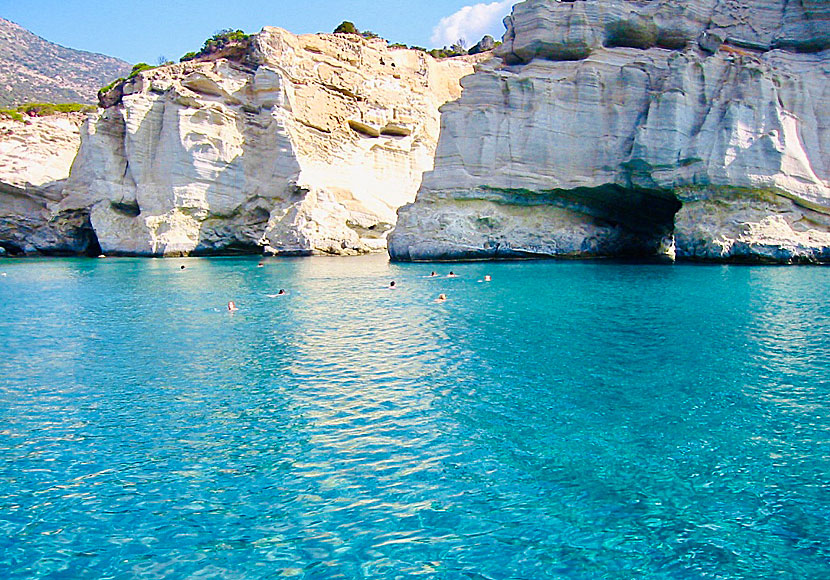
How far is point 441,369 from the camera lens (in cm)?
1373

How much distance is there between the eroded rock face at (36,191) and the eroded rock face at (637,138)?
3612 cm

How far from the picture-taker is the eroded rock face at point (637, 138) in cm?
3434

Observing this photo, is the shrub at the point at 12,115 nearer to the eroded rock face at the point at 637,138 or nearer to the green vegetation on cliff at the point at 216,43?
the green vegetation on cliff at the point at 216,43

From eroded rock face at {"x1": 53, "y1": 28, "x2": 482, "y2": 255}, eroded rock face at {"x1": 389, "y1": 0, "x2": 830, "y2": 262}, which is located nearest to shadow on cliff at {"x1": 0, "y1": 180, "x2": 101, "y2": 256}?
eroded rock face at {"x1": 53, "y1": 28, "x2": 482, "y2": 255}

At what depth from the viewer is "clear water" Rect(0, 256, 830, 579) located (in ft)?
21.3

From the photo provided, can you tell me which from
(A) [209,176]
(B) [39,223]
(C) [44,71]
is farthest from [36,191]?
(C) [44,71]

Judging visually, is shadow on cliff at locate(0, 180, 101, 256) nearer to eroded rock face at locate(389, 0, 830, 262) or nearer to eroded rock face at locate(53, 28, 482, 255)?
eroded rock face at locate(53, 28, 482, 255)

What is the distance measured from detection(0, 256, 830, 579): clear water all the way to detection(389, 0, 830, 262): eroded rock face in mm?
17010

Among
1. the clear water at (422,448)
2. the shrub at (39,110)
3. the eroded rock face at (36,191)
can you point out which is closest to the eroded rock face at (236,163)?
the eroded rock face at (36,191)

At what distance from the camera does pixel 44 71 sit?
154m

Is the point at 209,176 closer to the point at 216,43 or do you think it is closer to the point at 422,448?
the point at 216,43

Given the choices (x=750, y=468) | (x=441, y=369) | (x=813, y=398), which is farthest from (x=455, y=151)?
(x=750, y=468)

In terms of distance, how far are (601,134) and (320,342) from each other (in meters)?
29.6

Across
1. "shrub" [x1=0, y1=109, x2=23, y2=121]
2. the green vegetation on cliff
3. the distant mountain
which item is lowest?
"shrub" [x1=0, y1=109, x2=23, y2=121]
